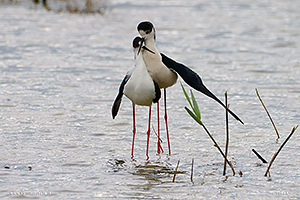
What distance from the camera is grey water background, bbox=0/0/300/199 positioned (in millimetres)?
5238

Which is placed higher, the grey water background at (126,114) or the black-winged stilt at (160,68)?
the black-winged stilt at (160,68)

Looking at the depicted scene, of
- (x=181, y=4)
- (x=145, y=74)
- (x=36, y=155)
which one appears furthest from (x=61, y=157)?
(x=181, y=4)

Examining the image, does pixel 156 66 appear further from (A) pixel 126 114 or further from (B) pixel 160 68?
(A) pixel 126 114

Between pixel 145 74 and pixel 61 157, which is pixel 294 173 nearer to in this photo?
pixel 145 74

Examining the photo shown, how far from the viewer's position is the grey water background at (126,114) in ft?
17.2

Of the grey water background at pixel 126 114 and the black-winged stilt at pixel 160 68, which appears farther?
the black-winged stilt at pixel 160 68

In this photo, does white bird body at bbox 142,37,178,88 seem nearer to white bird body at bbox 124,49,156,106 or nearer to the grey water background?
white bird body at bbox 124,49,156,106

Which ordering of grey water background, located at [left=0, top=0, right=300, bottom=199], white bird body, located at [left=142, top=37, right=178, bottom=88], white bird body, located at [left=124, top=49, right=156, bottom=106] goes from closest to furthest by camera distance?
grey water background, located at [left=0, top=0, right=300, bottom=199]
white bird body, located at [left=124, top=49, right=156, bottom=106]
white bird body, located at [left=142, top=37, right=178, bottom=88]

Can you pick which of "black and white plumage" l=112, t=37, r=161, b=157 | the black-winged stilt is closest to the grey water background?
"black and white plumage" l=112, t=37, r=161, b=157

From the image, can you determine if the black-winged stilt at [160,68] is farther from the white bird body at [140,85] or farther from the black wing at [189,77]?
the white bird body at [140,85]

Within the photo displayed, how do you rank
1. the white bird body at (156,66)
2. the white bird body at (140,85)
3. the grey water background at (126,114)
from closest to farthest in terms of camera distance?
the grey water background at (126,114), the white bird body at (140,85), the white bird body at (156,66)

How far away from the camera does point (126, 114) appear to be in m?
8.21

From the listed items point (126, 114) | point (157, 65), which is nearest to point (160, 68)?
point (157, 65)

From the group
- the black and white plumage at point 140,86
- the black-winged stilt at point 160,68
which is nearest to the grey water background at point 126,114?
the black and white plumage at point 140,86
